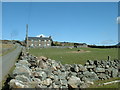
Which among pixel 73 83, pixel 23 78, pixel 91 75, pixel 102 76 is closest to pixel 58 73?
pixel 73 83

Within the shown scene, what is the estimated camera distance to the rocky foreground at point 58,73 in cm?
710

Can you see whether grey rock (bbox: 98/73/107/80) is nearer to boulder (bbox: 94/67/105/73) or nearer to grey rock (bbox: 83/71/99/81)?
boulder (bbox: 94/67/105/73)

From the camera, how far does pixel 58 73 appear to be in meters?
10.3

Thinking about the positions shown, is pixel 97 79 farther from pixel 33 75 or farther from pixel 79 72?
pixel 33 75

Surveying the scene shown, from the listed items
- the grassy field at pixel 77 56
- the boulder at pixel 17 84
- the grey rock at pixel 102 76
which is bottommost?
the grey rock at pixel 102 76

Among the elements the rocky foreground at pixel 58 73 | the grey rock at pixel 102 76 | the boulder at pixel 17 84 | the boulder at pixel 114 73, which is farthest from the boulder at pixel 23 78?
the boulder at pixel 114 73

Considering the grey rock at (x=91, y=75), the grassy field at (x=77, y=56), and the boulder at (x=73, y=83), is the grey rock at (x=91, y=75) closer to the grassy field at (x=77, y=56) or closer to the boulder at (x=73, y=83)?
the boulder at (x=73, y=83)

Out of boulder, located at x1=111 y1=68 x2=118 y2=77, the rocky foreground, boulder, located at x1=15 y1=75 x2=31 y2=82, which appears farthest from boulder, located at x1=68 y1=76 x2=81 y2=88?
boulder, located at x1=111 y1=68 x2=118 y2=77

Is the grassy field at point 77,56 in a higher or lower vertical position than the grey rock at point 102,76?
higher

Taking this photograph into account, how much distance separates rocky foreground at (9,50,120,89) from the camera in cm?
710

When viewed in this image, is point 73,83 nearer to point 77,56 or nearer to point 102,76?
point 102,76

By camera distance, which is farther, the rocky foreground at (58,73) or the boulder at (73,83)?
the boulder at (73,83)

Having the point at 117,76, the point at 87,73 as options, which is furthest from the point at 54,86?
the point at 117,76

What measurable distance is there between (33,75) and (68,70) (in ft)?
14.1
